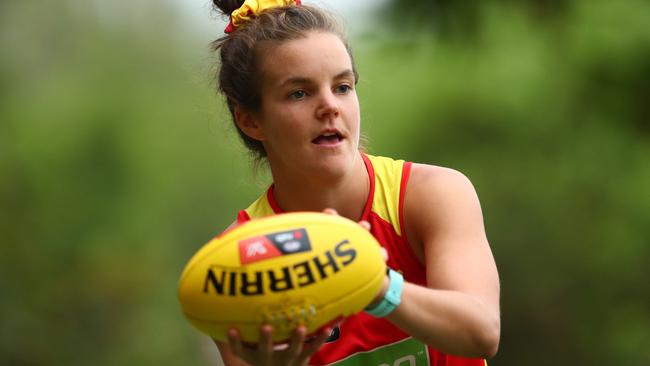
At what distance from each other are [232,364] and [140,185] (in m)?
6.12

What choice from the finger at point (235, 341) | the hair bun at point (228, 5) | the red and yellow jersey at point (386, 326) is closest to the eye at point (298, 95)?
the red and yellow jersey at point (386, 326)

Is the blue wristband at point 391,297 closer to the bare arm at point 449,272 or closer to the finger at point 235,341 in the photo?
the bare arm at point 449,272

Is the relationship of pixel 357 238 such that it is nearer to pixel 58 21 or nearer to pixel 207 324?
pixel 207 324

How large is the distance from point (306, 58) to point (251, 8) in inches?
16.9

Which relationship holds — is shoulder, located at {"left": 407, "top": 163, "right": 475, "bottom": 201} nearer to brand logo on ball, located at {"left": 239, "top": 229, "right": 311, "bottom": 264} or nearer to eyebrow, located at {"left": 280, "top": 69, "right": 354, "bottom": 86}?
eyebrow, located at {"left": 280, "top": 69, "right": 354, "bottom": 86}

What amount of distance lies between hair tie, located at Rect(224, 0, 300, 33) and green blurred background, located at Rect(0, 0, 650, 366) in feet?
12.2

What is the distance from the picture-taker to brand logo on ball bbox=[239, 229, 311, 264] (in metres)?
2.46

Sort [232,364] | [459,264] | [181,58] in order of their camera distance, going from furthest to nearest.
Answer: [181,58] < [232,364] < [459,264]

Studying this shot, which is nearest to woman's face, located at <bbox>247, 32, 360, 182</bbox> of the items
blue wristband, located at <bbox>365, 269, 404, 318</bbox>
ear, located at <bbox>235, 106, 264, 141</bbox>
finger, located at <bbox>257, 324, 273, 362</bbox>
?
ear, located at <bbox>235, 106, 264, 141</bbox>

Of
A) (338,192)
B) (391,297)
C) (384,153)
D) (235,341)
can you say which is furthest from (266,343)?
(384,153)

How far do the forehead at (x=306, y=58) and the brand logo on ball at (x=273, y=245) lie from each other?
2.75 ft

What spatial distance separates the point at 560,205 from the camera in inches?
314

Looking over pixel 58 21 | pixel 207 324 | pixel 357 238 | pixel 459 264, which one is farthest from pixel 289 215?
pixel 58 21

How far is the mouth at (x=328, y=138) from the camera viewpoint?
10.4ft
